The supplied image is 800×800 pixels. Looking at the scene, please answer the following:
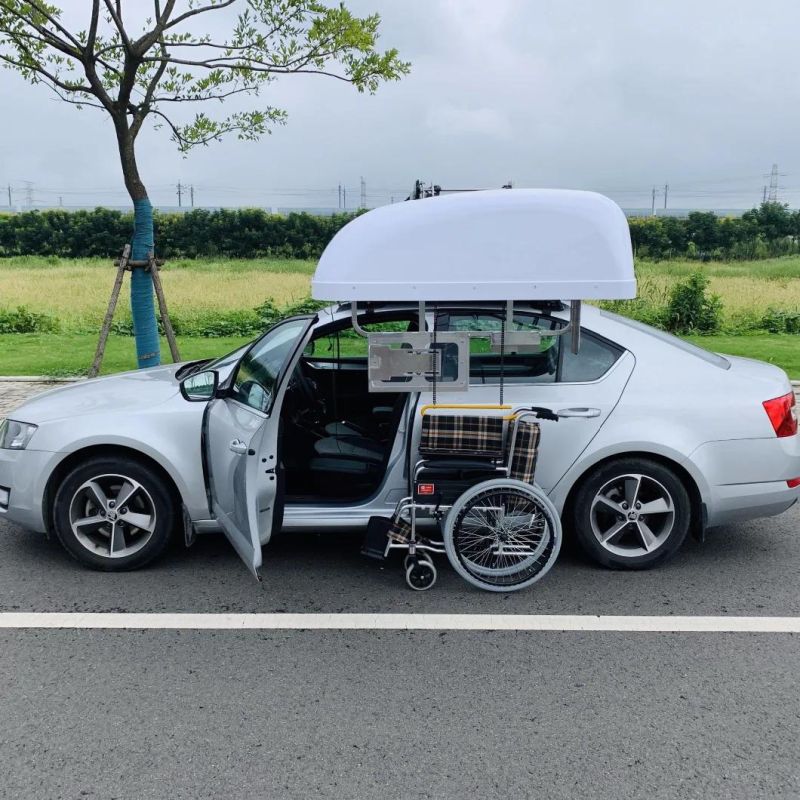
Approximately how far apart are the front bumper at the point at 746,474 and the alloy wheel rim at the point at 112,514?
2.99m

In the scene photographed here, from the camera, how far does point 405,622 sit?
158 inches

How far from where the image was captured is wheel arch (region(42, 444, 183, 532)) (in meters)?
4.52

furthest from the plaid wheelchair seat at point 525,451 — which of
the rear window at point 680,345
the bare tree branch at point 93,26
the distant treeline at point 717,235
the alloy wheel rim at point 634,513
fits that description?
the distant treeline at point 717,235

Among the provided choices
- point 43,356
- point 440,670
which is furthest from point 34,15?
point 440,670

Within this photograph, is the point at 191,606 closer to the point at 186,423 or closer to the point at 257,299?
the point at 186,423

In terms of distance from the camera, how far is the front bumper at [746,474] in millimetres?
4473

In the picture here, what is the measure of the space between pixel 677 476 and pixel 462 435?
1.25m

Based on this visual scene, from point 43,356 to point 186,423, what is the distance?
936cm

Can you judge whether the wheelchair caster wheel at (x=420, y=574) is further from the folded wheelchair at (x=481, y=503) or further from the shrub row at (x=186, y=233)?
the shrub row at (x=186, y=233)

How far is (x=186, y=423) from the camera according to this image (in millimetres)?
4520

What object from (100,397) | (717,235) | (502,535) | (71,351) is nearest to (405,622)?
(502,535)

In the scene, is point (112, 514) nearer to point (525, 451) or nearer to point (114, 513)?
point (114, 513)

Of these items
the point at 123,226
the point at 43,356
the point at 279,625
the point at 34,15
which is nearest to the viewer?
the point at 279,625

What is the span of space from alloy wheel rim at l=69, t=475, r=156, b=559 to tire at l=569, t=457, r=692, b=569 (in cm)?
236
